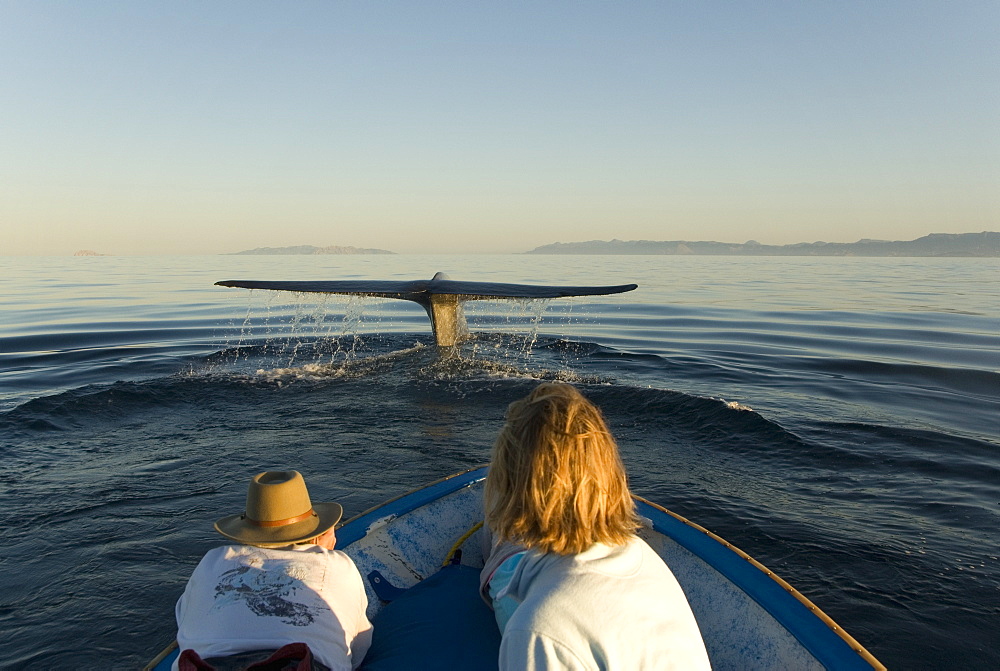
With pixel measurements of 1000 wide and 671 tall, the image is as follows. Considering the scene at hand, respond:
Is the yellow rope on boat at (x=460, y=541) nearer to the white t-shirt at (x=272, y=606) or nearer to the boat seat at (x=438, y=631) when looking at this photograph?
the boat seat at (x=438, y=631)

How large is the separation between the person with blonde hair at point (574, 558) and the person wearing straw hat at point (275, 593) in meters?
0.77

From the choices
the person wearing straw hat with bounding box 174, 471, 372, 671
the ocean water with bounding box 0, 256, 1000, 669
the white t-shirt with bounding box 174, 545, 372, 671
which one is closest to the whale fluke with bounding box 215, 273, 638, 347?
the ocean water with bounding box 0, 256, 1000, 669

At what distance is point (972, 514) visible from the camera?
6688mm

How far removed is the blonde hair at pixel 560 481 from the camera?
229 centimetres

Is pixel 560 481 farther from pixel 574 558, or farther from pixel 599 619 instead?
pixel 599 619

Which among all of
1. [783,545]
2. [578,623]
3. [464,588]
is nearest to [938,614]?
[783,545]

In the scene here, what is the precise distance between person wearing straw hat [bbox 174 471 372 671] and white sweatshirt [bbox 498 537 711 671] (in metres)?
0.94

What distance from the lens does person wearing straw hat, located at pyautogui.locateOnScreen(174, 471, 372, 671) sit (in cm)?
259

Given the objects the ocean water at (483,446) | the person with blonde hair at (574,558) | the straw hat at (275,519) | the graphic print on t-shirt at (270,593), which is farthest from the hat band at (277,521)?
the ocean water at (483,446)

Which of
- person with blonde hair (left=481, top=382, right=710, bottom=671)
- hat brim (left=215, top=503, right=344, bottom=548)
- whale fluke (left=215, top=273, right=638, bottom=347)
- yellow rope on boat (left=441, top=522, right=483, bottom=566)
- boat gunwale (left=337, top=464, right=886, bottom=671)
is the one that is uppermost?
whale fluke (left=215, top=273, right=638, bottom=347)

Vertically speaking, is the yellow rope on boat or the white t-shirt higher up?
the white t-shirt

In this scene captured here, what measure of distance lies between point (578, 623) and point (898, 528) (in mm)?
5715

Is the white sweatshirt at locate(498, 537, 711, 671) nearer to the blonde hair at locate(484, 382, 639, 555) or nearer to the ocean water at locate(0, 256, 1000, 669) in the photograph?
the blonde hair at locate(484, 382, 639, 555)

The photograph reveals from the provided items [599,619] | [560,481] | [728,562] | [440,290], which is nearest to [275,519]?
[560,481]
